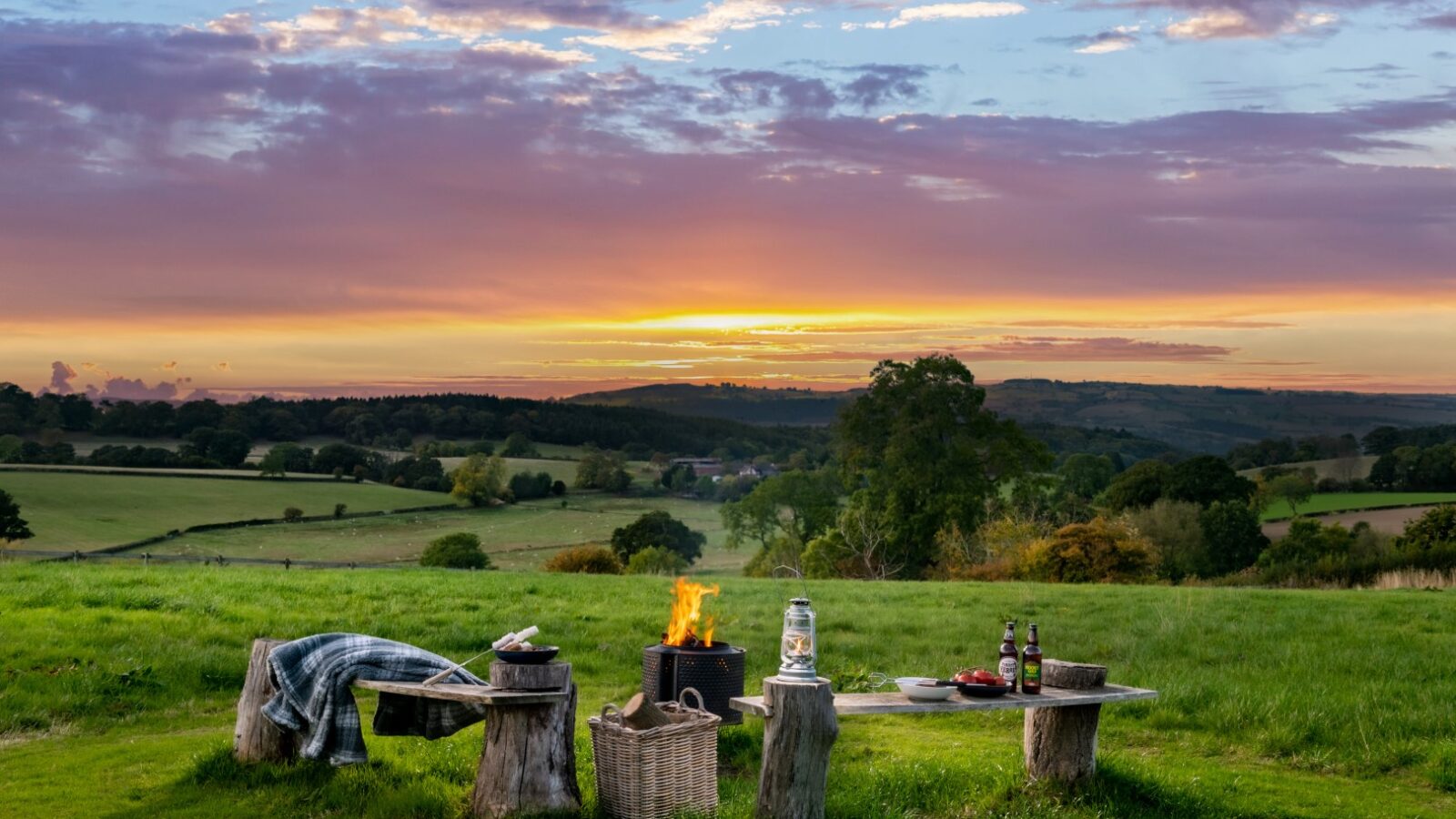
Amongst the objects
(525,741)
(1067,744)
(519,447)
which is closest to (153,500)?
(519,447)

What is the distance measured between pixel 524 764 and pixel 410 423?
65427 millimetres

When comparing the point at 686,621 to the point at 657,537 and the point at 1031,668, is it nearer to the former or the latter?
the point at 1031,668

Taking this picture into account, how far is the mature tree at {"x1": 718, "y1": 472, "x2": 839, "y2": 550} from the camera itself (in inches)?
2269

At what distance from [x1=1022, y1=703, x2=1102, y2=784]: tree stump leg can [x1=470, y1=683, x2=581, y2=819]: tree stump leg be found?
3.57 m

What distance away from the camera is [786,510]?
5931 centimetres

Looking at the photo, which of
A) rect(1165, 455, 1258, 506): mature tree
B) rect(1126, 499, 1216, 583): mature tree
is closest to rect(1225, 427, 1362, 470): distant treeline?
rect(1165, 455, 1258, 506): mature tree

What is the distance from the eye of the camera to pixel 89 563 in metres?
25.0

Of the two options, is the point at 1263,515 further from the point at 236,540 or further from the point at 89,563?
the point at 89,563

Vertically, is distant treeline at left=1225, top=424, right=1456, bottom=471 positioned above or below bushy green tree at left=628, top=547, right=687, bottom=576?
above

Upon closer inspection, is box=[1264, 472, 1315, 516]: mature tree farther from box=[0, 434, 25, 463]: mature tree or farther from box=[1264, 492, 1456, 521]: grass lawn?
box=[0, 434, 25, 463]: mature tree

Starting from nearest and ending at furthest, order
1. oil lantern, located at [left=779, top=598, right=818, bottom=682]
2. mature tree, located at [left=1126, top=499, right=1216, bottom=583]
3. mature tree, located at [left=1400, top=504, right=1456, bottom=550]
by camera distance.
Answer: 1. oil lantern, located at [left=779, top=598, right=818, bottom=682]
2. mature tree, located at [left=1400, top=504, right=1456, bottom=550]
3. mature tree, located at [left=1126, top=499, right=1216, bottom=583]

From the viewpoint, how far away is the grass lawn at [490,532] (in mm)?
54531

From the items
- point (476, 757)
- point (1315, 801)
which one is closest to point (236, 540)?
point (476, 757)

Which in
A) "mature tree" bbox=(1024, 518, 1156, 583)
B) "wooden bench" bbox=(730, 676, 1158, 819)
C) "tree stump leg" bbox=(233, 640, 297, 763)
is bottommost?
"mature tree" bbox=(1024, 518, 1156, 583)
